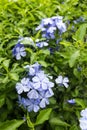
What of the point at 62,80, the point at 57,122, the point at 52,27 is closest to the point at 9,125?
the point at 57,122

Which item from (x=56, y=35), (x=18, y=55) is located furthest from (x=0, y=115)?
(x=56, y=35)

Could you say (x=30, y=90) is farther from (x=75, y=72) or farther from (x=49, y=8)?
(x=49, y=8)

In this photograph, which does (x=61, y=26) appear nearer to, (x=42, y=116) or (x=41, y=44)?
(x=41, y=44)

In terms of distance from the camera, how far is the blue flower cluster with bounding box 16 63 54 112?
5.10 feet

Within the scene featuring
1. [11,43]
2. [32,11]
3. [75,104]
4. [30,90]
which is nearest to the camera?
[30,90]

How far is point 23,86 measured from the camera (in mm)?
1556

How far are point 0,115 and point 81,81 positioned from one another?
43cm

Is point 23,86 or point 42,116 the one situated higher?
point 23,86

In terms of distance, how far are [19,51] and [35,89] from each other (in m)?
0.27

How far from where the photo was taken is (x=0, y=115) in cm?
165

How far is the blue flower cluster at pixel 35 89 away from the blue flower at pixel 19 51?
0.15 m

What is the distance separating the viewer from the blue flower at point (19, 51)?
1.75 m

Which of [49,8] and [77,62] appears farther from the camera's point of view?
[49,8]

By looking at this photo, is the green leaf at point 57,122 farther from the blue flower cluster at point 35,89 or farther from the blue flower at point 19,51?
the blue flower at point 19,51
